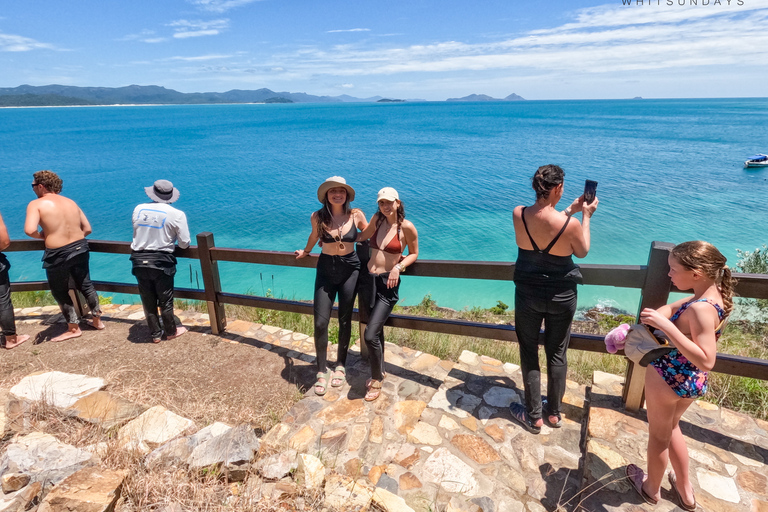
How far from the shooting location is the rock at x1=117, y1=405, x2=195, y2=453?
9.93 ft

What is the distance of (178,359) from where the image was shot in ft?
16.2

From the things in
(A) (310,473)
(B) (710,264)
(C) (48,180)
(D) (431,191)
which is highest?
(C) (48,180)

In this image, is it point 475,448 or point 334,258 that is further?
point 334,258

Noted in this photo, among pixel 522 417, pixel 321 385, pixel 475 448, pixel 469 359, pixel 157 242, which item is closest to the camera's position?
pixel 475 448

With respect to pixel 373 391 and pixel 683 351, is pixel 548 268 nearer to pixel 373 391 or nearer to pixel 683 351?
pixel 683 351

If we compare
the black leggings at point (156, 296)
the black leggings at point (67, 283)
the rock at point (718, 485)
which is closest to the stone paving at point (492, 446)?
the rock at point (718, 485)

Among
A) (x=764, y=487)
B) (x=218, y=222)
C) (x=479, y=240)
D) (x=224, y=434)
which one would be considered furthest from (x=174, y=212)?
(x=218, y=222)

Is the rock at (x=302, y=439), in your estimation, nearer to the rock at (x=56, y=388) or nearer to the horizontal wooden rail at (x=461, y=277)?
the horizontal wooden rail at (x=461, y=277)

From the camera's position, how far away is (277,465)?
2.86 meters

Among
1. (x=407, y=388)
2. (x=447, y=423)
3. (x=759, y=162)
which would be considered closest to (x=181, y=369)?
(x=407, y=388)

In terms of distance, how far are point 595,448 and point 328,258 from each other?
8.66 feet

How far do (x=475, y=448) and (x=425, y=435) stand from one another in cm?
40

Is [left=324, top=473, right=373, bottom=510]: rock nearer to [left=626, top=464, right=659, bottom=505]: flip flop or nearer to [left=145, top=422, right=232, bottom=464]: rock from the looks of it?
[left=145, top=422, right=232, bottom=464]: rock

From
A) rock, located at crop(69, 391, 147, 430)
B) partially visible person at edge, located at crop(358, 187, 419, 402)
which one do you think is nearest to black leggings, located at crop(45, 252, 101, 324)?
rock, located at crop(69, 391, 147, 430)
